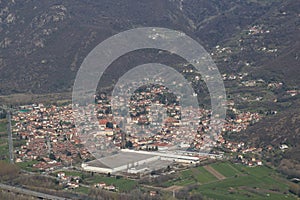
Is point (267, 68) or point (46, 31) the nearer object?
point (267, 68)

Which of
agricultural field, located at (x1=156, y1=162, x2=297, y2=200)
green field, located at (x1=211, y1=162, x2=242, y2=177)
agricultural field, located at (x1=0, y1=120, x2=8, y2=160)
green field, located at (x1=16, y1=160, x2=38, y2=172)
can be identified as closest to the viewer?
agricultural field, located at (x1=156, y1=162, x2=297, y2=200)

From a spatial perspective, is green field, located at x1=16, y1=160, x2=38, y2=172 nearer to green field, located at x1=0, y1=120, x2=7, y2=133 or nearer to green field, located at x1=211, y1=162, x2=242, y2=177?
green field, located at x1=0, y1=120, x2=7, y2=133

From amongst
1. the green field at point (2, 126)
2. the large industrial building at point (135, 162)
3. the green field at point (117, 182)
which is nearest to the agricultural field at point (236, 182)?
the green field at point (117, 182)

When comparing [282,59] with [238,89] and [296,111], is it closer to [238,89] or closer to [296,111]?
[238,89]

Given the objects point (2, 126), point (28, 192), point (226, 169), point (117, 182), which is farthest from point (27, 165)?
point (226, 169)

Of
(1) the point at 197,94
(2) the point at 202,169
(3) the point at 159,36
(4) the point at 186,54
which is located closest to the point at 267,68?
(1) the point at 197,94

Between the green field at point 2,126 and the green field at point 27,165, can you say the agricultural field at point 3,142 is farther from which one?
the green field at point 27,165

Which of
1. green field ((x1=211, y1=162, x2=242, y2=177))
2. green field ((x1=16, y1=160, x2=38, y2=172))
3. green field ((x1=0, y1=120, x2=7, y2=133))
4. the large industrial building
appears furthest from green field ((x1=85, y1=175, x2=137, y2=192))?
green field ((x1=0, y1=120, x2=7, y2=133))
